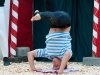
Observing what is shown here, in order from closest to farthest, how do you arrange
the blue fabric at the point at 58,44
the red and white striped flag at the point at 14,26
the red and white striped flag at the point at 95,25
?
the blue fabric at the point at 58,44 < the red and white striped flag at the point at 95,25 < the red and white striped flag at the point at 14,26

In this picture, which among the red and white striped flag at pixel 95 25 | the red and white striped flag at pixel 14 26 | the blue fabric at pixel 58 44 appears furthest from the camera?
the red and white striped flag at pixel 14 26

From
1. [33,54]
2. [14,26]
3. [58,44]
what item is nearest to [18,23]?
[14,26]

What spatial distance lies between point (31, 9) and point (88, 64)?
169 centimetres

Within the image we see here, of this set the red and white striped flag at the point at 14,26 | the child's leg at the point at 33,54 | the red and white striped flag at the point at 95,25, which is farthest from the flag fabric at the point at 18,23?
the child's leg at the point at 33,54

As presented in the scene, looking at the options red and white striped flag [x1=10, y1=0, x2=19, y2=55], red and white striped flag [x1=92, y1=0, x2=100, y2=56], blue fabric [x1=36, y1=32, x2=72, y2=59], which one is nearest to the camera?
blue fabric [x1=36, y1=32, x2=72, y2=59]

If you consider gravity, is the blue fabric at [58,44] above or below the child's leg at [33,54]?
above

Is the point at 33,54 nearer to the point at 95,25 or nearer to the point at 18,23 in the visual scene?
the point at 95,25

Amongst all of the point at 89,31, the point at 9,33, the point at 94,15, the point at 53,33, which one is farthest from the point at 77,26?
the point at 53,33

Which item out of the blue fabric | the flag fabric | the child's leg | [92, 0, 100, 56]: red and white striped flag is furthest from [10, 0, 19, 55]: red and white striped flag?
the blue fabric

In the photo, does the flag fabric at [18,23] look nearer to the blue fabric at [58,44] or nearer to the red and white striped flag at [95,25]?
the red and white striped flag at [95,25]

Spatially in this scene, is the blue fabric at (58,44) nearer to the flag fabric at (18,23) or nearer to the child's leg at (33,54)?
the child's leg at (33,54)

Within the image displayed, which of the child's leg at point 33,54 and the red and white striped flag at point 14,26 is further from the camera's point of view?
the red and white striped flag at point 14,26

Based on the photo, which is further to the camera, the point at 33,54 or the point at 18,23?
the point at 18,23

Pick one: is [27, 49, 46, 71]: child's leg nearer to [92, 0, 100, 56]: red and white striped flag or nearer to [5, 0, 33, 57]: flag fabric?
[92, 0, 100, 56]: red and white striped flag
